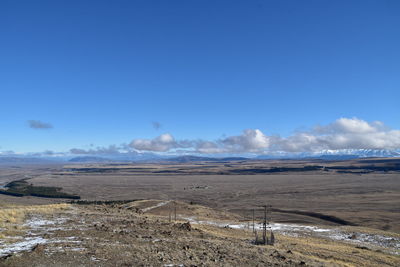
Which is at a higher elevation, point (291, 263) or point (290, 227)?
point (291, 263)

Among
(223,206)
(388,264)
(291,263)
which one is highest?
(291,263)

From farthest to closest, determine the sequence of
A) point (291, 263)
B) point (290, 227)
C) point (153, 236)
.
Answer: point (290, 227)
point (153, 236)
point (291, 263)

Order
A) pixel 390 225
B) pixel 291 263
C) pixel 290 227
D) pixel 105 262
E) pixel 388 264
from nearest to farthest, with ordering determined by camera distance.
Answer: pixel 105 262
pixel 291 263
pixel 388 264
pixel 290 227
pixel 390 225

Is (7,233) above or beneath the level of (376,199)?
above

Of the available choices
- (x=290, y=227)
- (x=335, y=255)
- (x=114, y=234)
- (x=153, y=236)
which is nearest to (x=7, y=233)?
(x=114, y=234)

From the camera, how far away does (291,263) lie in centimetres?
1560

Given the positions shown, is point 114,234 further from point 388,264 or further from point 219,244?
point 388,264

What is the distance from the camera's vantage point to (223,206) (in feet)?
219

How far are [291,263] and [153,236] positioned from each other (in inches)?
350

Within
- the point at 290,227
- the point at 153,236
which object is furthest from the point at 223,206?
the point at 153,236

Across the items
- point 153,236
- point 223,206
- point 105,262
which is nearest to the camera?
point 105,262

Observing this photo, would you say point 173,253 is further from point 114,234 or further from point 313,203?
point 313,203

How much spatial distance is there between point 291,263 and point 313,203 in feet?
186

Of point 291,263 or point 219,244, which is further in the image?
point 219,244
